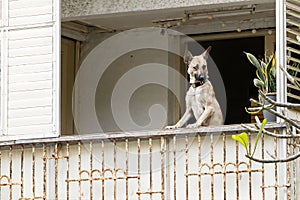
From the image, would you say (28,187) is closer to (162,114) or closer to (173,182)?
(173,182)

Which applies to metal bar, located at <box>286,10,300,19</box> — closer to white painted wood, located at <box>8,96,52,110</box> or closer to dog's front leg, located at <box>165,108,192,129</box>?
dog's front leg, located at <box>165,108,192,129</box>

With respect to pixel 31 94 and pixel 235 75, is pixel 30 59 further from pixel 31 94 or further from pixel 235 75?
pixel 235 75

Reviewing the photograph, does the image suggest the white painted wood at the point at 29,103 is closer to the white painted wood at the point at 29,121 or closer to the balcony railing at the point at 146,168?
the white painted wood at the point at 29,121

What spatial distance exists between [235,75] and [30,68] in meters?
5.45

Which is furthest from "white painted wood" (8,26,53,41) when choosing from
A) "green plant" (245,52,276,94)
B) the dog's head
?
"green plant" (245,52,276,94)

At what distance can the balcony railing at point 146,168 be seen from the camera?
7902mm

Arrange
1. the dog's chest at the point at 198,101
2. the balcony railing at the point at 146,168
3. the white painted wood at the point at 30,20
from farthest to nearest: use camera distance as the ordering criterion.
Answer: the white painted wood at the point at 30,20 → the dog's chest at the point at 198,101 → the balcony railing at the point at 146,168

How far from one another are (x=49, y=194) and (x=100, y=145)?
0.73m

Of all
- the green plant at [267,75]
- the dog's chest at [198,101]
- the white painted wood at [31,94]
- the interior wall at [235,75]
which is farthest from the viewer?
the interior wall at [235,75]

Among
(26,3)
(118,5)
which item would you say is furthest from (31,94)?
(118,5)

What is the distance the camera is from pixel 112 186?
8562 millimetres

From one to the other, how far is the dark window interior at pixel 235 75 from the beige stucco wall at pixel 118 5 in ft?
8.69

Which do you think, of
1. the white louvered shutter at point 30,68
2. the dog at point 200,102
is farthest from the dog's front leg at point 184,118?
the white louvered shutter at point 30,68

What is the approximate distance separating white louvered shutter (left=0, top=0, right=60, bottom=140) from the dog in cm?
133
